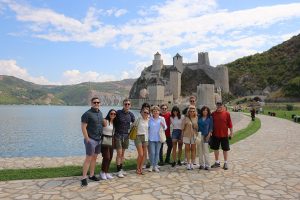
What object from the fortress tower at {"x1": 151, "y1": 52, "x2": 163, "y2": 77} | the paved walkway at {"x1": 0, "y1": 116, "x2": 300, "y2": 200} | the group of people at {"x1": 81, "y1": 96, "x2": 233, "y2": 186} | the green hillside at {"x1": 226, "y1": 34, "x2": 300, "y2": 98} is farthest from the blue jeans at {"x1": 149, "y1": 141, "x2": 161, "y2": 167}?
the fortress tower at {"x1": 151, "y1": 52, "x2": 163, "y2": 77}

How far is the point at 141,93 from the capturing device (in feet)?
377

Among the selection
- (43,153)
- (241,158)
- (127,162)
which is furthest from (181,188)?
(43,153)

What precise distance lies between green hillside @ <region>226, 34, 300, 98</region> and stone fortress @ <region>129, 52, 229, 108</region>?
28.7 ft

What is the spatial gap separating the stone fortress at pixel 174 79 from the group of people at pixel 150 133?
269ft

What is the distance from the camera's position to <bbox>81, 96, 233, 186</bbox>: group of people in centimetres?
787

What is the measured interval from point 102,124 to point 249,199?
3.99 metres

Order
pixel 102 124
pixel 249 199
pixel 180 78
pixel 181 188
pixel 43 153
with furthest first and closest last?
1. pixel 180 78
2. pixel 43 153
3. pixel 102 124
4. pixel 181 188
5. pixel 249 199

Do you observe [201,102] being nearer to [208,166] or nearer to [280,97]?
[280,97]

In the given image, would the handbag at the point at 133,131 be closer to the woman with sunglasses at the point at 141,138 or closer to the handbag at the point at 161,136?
the woman with sunglasses at the point at 141,138

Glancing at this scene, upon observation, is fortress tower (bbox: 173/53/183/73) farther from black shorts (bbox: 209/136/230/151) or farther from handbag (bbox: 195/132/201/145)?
handbag (bbox: 195/132/201/145)

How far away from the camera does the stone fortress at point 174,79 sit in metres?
96.5

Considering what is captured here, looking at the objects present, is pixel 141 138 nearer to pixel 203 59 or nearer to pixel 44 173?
pixel 44 173

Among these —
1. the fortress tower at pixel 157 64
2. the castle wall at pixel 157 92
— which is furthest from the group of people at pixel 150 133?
the fortress tower at pixel 157 64

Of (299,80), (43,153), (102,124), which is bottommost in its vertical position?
(43,153)
